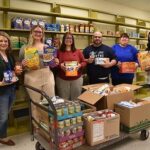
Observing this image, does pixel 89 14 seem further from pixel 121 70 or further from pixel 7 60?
pixel 7 60

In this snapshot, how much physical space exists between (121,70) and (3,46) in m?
1.81

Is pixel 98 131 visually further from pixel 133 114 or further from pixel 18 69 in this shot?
pixel 18 69

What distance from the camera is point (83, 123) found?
2307 millimetres

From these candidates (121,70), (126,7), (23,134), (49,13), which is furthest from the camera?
(126,7)

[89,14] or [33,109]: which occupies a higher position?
[89,14]

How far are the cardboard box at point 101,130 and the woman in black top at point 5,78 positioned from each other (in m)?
0.98

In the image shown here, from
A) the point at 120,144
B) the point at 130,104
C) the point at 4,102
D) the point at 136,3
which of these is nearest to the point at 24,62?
the point at 4,102

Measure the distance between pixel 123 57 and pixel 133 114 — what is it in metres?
1.11

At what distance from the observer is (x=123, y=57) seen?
344 centimetres

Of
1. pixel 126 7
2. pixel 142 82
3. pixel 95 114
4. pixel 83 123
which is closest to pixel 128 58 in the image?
pixel 95 114

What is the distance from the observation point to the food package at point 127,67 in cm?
338

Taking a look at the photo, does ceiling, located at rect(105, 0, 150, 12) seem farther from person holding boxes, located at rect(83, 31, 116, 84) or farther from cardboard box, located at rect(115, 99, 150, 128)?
cardboard box, located at rect(115, 99, 150, 128)

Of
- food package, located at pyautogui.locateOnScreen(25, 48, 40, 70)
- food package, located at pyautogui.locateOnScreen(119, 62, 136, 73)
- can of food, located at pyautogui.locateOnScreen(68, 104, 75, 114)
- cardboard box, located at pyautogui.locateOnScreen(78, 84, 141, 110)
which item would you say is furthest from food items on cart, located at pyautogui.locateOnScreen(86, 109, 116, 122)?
food package, located at pyautogui.locateOnScreen(119, 62, 136, 73)

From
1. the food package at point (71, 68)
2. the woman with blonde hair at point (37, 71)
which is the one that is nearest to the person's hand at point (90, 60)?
the food package at point (71, 68)
